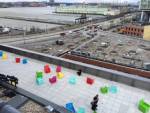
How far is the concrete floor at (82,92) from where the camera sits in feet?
32.5

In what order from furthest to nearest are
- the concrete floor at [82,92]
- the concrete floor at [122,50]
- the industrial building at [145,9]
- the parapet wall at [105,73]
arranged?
the industrial building at [145,9] → the concrete floor at [122,50] → the parapet wall at [105,73] → the concrete floor at [82,92]

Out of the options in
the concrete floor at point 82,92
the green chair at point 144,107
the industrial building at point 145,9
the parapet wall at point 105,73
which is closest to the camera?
the green chair at point 144,107

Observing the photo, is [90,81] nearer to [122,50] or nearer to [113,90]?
[113,90]

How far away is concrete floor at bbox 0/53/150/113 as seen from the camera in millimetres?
9898

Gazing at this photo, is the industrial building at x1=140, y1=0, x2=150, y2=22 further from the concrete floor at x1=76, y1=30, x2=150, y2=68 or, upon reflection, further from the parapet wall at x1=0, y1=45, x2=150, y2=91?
the parapet wall at x1=0, y1=45, x2=150, y2=91

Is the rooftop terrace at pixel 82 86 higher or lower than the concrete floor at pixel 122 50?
higher

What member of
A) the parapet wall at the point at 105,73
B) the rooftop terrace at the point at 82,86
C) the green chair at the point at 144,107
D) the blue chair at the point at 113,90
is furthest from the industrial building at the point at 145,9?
the green chair at the point at 144,107

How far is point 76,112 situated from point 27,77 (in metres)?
5.33

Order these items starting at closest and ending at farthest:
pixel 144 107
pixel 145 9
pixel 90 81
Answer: pixel 144 107
pixel 90 81
pixel 145 9

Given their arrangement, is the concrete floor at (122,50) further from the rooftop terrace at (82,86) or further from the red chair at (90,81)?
the red chair at (90,81)

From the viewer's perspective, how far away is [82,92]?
36.8ft

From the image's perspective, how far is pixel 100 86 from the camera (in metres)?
12.0

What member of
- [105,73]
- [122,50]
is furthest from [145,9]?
[105,73]

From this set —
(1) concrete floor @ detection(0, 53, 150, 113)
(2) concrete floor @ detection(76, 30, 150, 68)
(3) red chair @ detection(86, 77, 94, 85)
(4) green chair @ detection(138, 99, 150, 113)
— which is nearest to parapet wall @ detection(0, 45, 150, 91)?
(1) concrete floor @ detection(0, 53, 150, 113)
